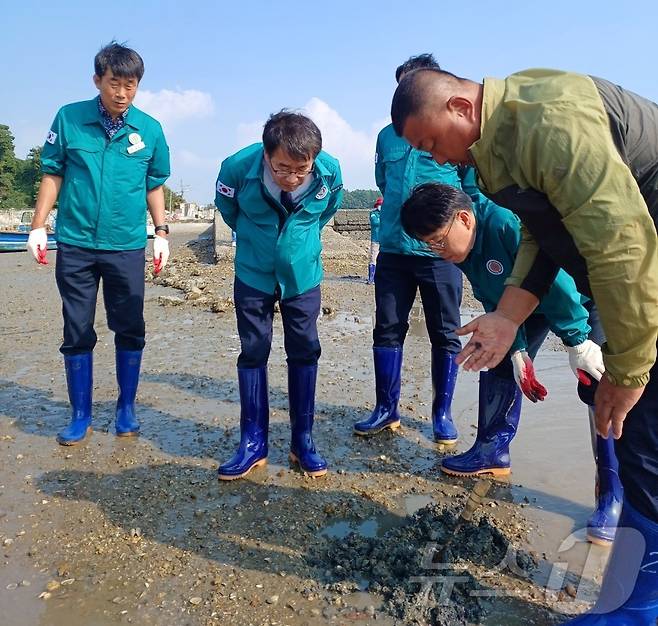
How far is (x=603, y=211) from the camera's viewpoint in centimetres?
149

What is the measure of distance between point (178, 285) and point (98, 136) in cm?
632

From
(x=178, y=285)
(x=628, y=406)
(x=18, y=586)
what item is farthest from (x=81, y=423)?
(x=178, y=285)

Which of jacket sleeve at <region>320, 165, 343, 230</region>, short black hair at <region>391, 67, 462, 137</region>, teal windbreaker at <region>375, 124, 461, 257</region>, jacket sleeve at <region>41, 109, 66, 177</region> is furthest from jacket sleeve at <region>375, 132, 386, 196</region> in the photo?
short black hair at <region>391, 67, 462, 137</region>

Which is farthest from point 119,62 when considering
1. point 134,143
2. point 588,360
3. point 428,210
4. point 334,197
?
point 588,360

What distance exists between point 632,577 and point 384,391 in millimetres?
2125

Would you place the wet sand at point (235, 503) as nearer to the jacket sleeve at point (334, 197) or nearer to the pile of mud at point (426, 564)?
the pile of mud at point (426, 564)

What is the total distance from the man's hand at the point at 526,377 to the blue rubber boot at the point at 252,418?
1.34 meters

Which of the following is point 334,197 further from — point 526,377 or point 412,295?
point 526,377

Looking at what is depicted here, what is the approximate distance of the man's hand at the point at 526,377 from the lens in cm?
273

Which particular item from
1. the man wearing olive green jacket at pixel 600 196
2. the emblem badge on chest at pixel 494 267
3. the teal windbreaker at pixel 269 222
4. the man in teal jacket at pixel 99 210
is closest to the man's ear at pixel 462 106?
the man wearing olive green jacket at pixel 600 196

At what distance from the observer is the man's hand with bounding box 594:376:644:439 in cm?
171

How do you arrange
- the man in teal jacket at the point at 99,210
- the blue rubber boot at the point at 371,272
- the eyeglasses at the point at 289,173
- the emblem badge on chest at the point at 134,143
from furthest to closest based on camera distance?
the blue rubber boot at the point at 371,272 < the emblem badge on chest at the point at 134,143 < the man in teal jacket at the point at 99,210 < the eyeglasses at the point at 289,173

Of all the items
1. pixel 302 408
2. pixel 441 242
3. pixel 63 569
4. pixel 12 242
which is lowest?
pixel 12 242

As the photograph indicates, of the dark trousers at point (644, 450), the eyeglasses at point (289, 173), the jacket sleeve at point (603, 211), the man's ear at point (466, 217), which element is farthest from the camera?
the eyeglasses at point (289, 173)
